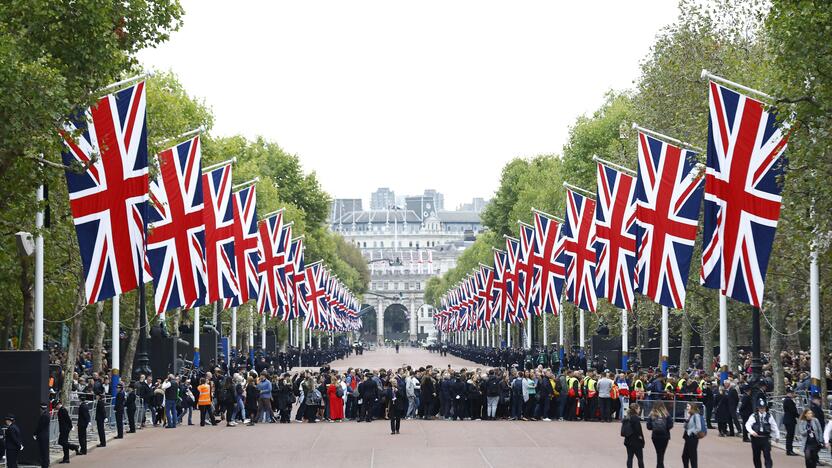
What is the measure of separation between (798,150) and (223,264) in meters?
21.4

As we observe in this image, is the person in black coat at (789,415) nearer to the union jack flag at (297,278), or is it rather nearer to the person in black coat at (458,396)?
the person in black coat at (458,396)

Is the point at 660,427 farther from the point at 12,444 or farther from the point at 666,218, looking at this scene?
the point at 666,218

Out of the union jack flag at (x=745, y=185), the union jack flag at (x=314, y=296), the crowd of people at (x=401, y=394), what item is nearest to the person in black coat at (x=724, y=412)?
the crowd of people at (x=401, y=394)

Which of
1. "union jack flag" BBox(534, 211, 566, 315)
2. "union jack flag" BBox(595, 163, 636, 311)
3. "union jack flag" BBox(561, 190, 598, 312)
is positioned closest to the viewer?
"union jack flag" BBox(595, 163, 636, 311)

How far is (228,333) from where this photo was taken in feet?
303

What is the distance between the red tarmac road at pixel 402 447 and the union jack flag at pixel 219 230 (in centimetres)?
507

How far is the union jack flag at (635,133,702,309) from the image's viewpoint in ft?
115

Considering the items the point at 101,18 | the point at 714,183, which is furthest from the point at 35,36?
the point at 714,183

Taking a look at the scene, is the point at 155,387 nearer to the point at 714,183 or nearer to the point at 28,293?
the point at 28,293

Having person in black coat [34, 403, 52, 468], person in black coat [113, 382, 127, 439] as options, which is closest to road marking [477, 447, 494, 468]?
person in black coat [34, 403, 52, 468]

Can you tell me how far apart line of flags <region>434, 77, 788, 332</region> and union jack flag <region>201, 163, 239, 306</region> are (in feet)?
37.4

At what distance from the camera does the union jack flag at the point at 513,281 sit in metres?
64.8

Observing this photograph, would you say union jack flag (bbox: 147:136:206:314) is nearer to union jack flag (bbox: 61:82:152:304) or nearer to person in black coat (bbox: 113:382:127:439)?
person in black coat (bbox: 113:382:127:439)

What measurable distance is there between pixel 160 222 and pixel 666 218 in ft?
43.0
